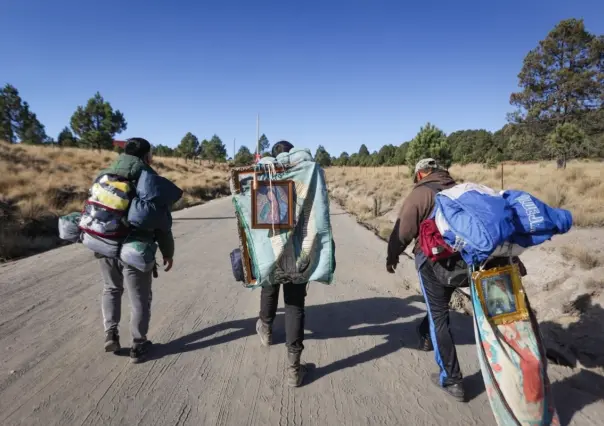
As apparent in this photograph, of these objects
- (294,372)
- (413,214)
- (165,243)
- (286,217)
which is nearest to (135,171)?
(165,243)

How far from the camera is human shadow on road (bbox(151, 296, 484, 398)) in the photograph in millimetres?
3414

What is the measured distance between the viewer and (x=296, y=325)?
113 inches

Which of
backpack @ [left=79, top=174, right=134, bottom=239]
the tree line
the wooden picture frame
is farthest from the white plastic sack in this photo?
the tree line

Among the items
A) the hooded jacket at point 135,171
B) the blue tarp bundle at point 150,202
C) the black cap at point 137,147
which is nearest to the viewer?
the blue tarp bundle at point 150,202

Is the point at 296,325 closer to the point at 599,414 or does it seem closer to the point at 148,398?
the point at 148,398

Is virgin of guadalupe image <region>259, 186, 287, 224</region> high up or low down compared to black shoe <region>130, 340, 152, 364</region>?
up

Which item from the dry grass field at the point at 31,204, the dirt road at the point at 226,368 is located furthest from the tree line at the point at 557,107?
the dirt road at the point at 226,368

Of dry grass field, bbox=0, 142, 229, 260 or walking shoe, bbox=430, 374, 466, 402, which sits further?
dry grass field, bbox=0, 142, 229, 260

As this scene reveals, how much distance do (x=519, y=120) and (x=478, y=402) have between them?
30.8 meters

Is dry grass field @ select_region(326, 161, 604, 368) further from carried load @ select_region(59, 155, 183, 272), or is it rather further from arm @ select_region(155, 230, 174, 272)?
carried load @ select_region(59, 155, 183, 272)

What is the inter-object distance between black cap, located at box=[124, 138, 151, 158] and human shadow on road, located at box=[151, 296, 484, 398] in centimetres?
194

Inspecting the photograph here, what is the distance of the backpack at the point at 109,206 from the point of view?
2850mm

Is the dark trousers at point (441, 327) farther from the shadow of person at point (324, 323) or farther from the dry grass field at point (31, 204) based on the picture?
the dry grass field at point (31, 204)

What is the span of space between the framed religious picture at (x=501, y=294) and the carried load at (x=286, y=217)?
3.60ft
